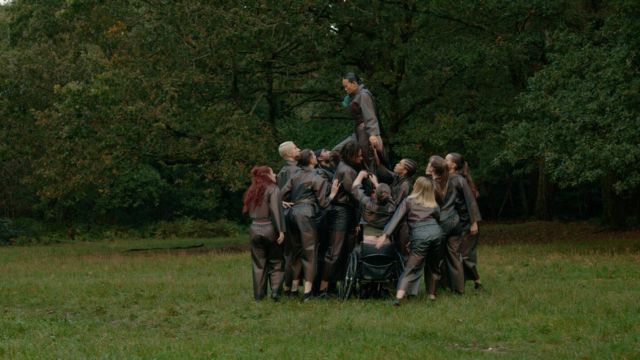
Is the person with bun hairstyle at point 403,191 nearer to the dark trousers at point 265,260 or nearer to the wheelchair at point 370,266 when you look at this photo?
the wheelchair at point 370,266

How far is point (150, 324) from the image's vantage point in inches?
485

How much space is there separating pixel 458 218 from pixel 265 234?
2900 millimetres

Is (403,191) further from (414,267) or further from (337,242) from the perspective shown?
(414,267)

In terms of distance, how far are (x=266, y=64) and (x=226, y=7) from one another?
7.64 feet

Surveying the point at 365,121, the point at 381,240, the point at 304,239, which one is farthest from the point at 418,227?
the point at 365,121

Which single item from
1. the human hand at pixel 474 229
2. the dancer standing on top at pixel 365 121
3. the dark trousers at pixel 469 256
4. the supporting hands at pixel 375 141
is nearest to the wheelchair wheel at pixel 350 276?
the dancer standing on top at pixel 365 121

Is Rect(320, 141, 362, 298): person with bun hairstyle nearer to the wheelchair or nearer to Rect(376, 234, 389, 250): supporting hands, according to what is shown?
the wheelchair

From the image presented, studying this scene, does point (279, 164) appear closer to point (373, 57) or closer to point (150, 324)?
point (373, 57)

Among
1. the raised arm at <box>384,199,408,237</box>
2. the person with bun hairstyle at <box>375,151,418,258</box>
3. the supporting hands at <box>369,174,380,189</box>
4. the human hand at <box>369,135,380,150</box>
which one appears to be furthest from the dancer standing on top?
the raised arm at <box>384,199,408,237</box>

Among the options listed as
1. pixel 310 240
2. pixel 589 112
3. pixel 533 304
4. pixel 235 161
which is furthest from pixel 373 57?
pixel 533 304

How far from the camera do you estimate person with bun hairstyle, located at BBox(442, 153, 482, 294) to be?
14539 millimetres

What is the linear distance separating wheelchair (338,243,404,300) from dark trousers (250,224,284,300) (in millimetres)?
1004

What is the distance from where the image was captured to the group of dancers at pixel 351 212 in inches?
555

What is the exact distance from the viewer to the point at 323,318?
12.0 metres
